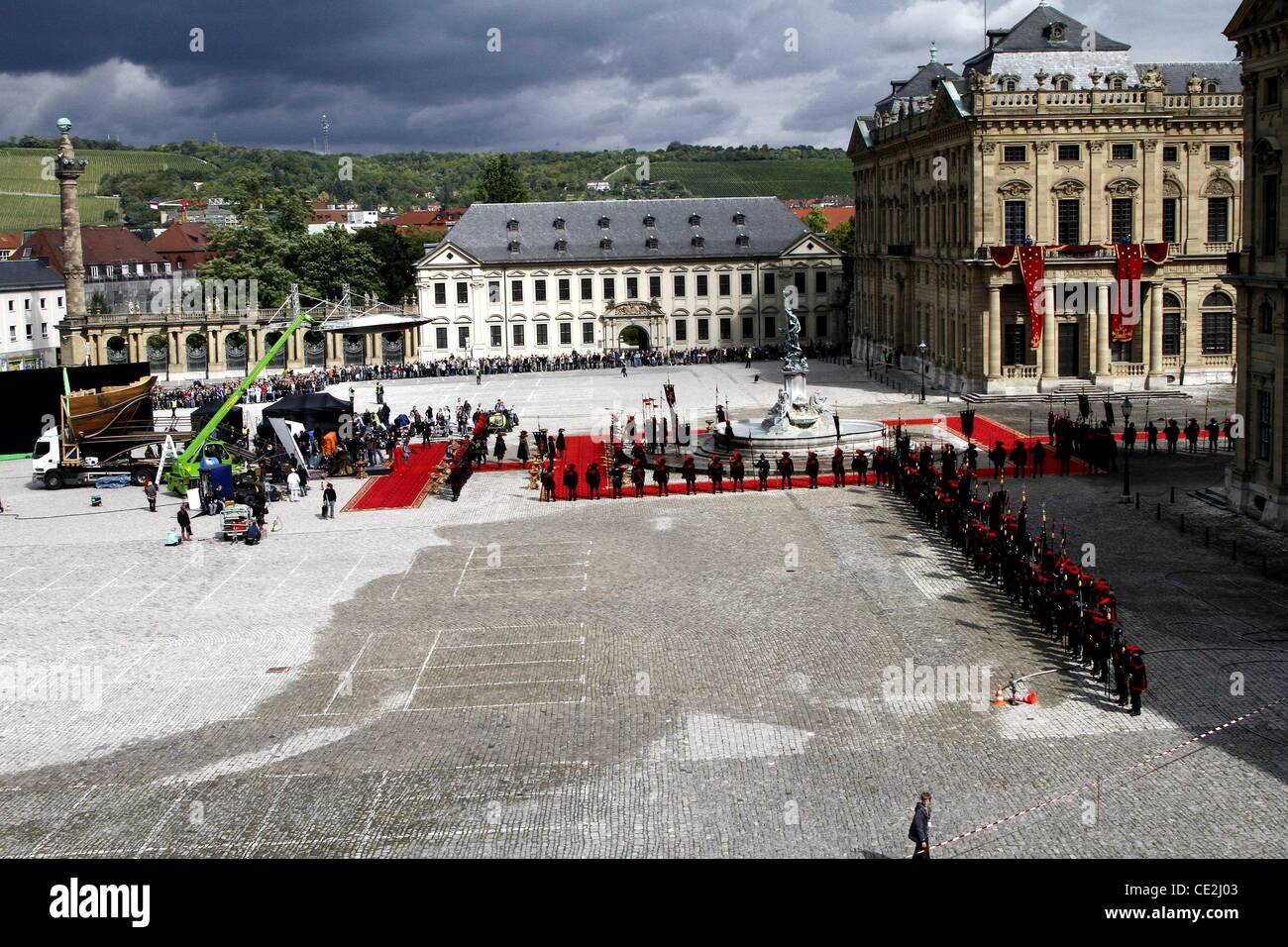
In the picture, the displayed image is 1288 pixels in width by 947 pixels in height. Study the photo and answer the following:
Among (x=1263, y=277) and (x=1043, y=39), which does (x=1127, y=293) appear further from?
(x=1263, y=277)

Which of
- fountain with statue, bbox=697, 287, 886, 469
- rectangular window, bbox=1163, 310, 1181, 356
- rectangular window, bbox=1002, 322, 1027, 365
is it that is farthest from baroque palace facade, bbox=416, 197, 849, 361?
fountain with statue, bbox=697, 287, 886, 469

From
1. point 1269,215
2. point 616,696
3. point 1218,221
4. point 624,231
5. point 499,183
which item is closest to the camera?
point 616,696

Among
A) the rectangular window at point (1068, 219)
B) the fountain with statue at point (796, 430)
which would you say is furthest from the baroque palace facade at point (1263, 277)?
the rectangular window at point (1068, 219)

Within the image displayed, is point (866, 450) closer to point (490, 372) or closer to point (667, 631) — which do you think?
point (667, 631)

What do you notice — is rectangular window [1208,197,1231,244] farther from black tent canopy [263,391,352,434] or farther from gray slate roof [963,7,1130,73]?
black tent canopy [263,391,352,434]

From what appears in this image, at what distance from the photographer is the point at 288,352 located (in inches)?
3920

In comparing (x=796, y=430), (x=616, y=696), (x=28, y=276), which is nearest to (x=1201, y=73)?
(x=796, y=430)

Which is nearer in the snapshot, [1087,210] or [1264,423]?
[1264,423]

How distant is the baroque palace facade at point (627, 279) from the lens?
104m

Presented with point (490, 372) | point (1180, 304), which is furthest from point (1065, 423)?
point (490, 372)

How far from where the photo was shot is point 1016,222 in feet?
227

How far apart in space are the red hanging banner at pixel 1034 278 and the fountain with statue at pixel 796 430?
1548 cm

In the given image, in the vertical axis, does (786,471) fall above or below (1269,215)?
below

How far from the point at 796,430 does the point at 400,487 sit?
575 inches
